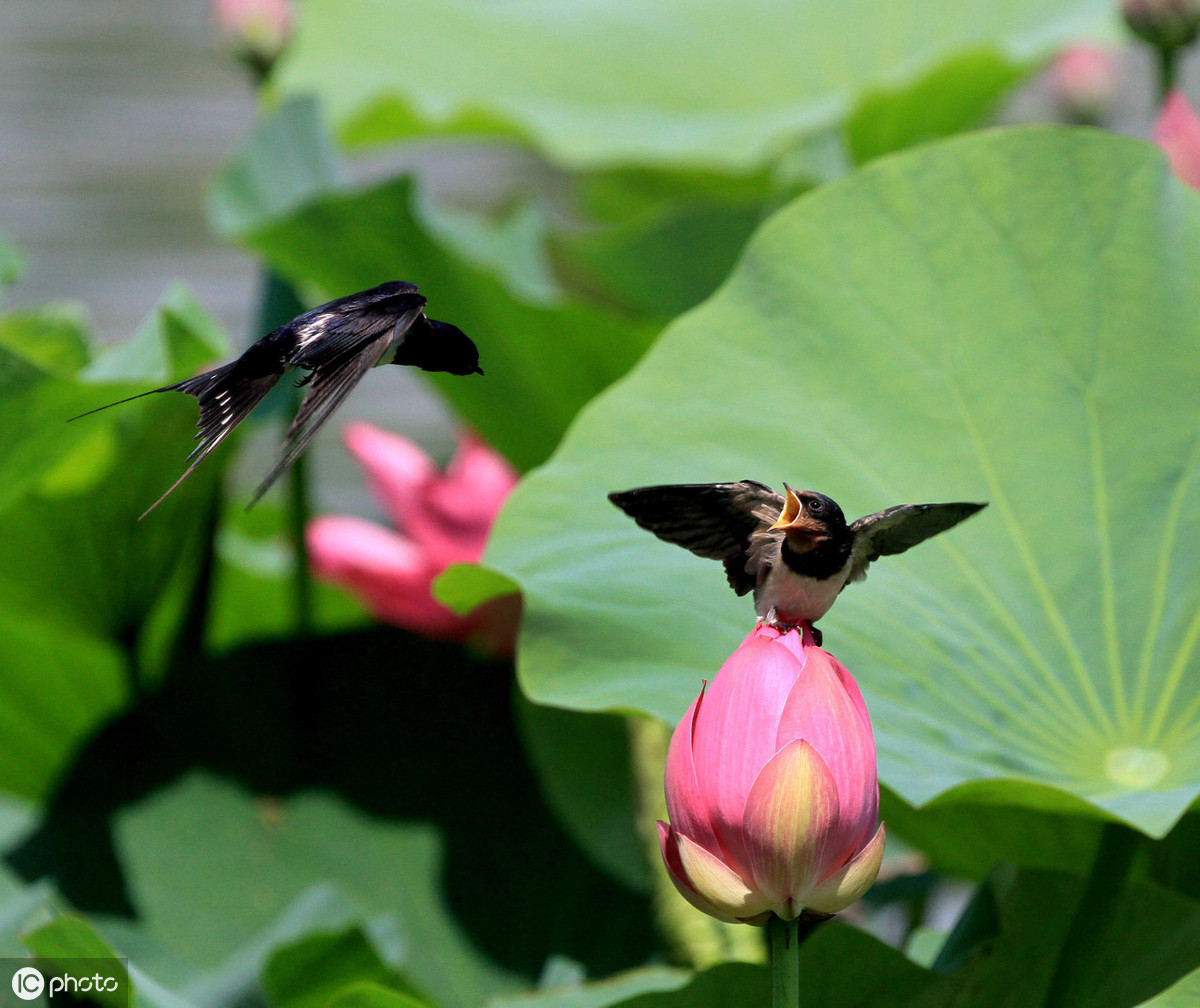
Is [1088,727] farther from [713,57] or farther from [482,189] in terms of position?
[482,189]

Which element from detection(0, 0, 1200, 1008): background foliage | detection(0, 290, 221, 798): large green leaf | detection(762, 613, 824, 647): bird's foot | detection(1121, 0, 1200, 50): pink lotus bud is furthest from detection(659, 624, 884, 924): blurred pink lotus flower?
detection(1121, 0, 1200, 50): pink lotus bud

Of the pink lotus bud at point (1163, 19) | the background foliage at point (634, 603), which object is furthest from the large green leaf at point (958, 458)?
the pink lotus bud at point (1163, 19)

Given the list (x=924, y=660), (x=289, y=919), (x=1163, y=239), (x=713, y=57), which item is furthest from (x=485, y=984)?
(x=713, y=57)

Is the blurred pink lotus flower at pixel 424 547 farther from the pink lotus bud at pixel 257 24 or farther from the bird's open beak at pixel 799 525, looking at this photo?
the bird's open beak at pixel 799 525

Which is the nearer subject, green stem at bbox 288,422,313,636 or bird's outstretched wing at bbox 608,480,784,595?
bird's outstretched wing at bbox 608,480,784,595

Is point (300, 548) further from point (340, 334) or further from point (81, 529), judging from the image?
point (340, 334)

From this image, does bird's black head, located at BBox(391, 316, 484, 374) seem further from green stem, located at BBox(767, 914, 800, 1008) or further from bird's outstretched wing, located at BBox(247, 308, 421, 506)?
green stem, located at BBox(767, 914, 800, 1008)

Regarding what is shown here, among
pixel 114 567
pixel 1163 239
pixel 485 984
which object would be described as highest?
pixel 1163 239
